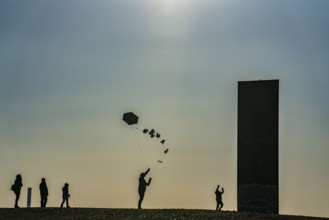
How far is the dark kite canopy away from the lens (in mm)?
60312

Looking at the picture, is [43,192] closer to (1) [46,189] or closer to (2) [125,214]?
(1) [46,189]

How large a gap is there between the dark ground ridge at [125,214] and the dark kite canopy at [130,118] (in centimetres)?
837

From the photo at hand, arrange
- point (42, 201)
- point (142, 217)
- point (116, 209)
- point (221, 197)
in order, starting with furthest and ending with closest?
point (221, 197)
point (42, 201)
point (116, 209)
point (142, 217)

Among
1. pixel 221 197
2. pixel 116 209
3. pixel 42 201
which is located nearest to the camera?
pixel 116 209

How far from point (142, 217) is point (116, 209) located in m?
4.59

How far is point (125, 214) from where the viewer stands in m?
50.2

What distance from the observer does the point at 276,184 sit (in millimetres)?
60812

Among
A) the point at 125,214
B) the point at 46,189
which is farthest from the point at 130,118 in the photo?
the point at 125,214

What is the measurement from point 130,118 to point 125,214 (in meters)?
11.6

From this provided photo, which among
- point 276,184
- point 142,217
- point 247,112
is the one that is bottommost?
point 142,217

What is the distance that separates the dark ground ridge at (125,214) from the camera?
4909cm

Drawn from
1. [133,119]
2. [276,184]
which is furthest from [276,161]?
[133,119]

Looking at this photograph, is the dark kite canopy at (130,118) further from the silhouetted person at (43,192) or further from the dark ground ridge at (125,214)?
the dark ground ridge at (125,214)

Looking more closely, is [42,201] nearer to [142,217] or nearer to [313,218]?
[142,217]
